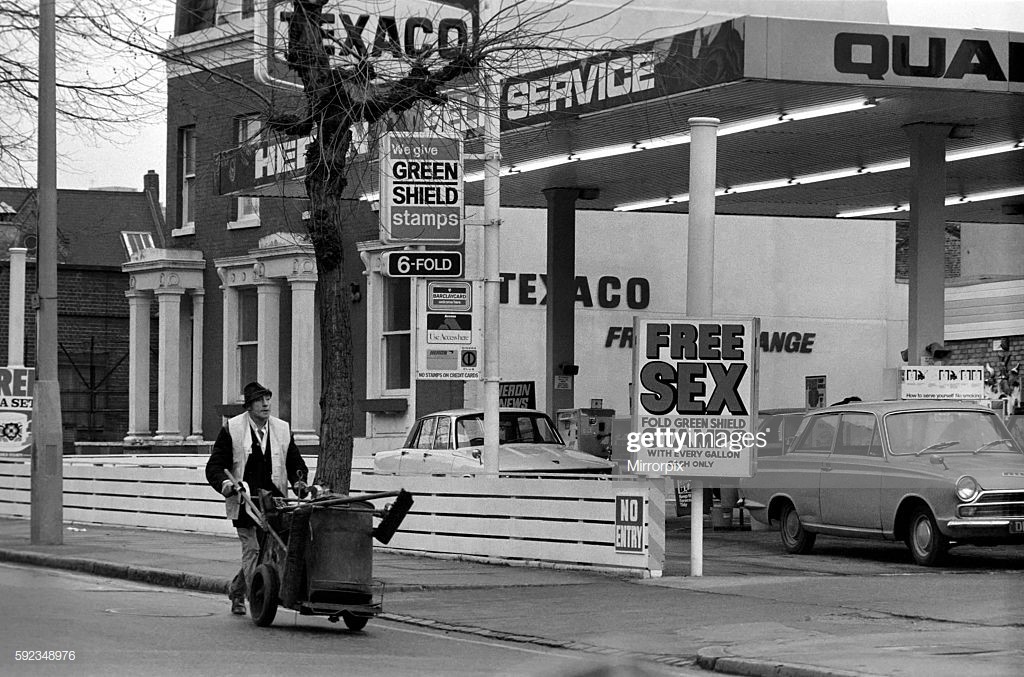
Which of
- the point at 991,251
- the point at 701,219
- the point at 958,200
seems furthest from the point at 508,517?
the point at 991,251

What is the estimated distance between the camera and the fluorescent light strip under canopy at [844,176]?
23797 mm

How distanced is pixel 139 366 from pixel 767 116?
19025 millimetres

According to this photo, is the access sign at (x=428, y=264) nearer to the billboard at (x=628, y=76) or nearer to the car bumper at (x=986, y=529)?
the billboard at (x=628, y=76)

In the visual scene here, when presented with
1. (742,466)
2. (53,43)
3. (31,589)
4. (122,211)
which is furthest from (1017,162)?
(122,211)

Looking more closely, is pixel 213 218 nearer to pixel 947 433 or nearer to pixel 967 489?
pixel 947 433

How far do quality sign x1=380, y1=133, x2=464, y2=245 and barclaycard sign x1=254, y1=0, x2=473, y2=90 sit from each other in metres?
0.83

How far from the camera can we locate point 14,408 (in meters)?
27.8

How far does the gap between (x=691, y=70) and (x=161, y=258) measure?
18638 millimetres

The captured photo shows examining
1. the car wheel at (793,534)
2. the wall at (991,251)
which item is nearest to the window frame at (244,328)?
the car wheel at (793,534)

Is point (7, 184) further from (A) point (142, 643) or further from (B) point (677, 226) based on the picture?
(B) point (677, 226)

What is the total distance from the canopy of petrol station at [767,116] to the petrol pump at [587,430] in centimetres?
389

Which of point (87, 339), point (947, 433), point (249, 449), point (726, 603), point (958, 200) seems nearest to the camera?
point (249, 449)

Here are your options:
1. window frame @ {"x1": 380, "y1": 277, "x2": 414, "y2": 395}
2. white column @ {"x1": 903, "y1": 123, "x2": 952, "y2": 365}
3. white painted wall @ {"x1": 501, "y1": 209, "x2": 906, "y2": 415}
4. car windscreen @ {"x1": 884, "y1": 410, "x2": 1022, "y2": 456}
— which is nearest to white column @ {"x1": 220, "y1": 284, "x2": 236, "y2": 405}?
window frame @ {"x1": 380, "y1": 277, "x2": 414, "y2": 395}

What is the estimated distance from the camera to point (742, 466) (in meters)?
16.2
